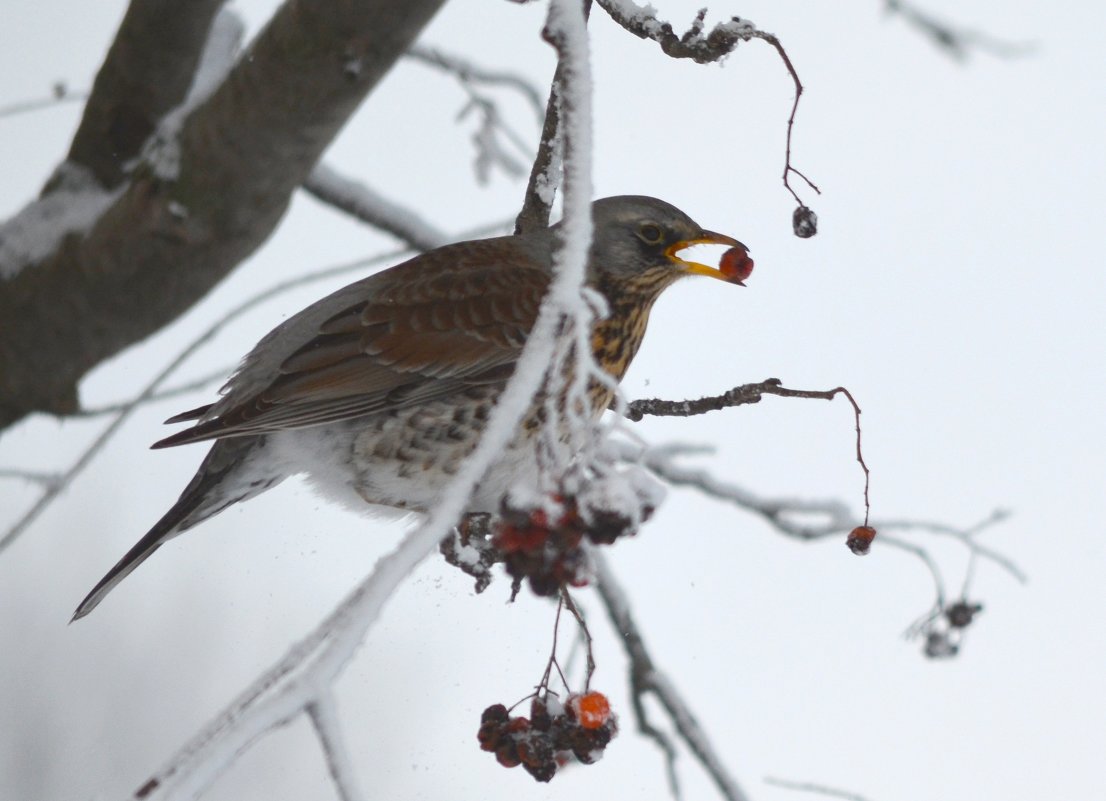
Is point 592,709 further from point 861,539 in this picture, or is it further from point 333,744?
point 333,744

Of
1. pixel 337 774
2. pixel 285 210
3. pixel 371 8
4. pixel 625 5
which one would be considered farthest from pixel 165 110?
pixel 337 774

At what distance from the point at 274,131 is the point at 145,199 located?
414mm

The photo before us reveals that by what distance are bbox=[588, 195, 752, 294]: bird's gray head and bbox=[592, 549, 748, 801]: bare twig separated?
0.67 meters

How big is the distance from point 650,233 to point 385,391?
768mm

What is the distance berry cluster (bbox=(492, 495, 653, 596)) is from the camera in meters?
1.25

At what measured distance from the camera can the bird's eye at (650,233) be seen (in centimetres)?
291

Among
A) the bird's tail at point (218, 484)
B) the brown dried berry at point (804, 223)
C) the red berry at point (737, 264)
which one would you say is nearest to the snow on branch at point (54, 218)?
the bird's tail at point (218, 484)

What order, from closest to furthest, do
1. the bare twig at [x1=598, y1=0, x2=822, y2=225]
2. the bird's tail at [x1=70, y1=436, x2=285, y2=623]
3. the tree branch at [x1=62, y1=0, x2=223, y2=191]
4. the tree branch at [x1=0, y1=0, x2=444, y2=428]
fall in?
the bare twig at [x1=598, y1=0, x2=822, y2=225], the tree branch at [x1=0, y1=0, x2=444, y2=428], the bird's tail at [x1=70, y1=436, x2=285, y2=623], the tree branch at [x1=62, y1=0, x2=223, y2=191]

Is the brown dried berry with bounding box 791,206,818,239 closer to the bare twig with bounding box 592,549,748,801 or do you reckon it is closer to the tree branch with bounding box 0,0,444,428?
the tree branch with bounding box 0,0,444,428

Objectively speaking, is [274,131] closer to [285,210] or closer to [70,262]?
[285,210]

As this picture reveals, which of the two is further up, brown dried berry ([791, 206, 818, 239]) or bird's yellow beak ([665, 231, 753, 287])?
bird's yellow beak ([665, 231, 753, 287])

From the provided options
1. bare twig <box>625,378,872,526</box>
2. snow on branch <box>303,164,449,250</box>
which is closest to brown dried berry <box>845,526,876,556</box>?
bare twig <box>625,378,872,526</box>

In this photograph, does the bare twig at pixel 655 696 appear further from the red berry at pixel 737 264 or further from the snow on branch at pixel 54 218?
the snow on branch at pixel 54 218

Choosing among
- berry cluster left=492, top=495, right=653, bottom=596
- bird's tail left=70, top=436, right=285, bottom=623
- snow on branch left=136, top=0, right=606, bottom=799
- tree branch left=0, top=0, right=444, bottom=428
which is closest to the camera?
snow on branch left=136, top=0, right=606, bottom=799
